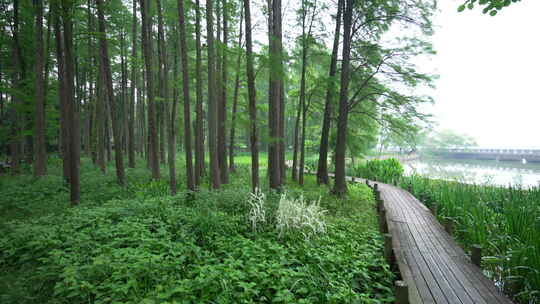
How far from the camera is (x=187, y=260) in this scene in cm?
369

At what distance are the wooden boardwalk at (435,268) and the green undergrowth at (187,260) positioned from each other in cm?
39

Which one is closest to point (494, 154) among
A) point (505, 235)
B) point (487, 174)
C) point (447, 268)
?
point (487, 174)

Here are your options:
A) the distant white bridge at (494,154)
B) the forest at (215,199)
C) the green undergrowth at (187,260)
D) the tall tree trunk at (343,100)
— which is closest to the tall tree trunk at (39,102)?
the forest at (215,199)

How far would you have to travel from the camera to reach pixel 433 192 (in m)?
9.23

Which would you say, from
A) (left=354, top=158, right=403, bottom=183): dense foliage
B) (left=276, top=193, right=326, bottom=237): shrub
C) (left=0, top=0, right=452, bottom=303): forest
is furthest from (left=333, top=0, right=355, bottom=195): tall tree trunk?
(left=354, top=158, right=403, bottom=183): dense foliage

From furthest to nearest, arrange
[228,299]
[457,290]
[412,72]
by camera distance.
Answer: [412,72] < [457,290] < [228,299]

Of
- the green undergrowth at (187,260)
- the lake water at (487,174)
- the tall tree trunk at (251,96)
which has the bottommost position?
the lake water at (487,174)

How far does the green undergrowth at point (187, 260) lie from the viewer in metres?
2.78

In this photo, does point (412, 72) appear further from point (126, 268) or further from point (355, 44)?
point (126, 268)

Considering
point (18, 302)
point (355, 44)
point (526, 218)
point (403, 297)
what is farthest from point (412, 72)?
point (18, 302)

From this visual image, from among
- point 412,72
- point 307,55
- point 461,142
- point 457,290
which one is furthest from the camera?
point 461,142

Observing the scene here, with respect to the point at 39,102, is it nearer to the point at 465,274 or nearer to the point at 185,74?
the point at 185,74

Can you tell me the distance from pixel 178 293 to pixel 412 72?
10.1 meters

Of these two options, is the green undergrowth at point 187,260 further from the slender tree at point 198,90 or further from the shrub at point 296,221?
the slender tree at point 198,90
